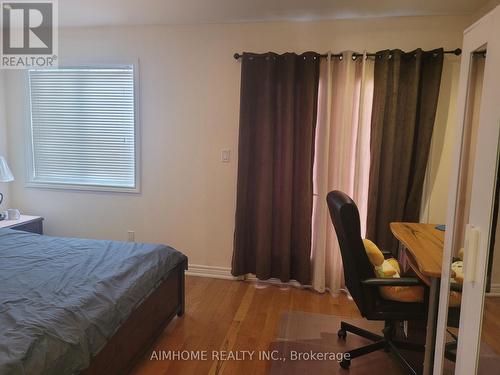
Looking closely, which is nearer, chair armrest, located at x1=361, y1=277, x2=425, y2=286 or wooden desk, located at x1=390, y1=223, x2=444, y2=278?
wooden desk, located at x1=390, y1=223, x2=444, y2=278

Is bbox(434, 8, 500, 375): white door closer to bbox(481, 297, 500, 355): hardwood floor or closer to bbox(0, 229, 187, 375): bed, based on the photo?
bbox(481, 297, 500, 355): hardwood floor

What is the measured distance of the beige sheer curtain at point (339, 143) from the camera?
305cm

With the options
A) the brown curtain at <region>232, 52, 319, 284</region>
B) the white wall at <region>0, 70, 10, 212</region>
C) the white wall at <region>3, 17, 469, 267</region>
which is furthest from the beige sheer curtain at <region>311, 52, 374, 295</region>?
the white wall at <region>0, 70, 10, 212</region>

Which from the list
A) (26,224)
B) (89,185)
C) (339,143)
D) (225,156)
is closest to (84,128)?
(89,185)

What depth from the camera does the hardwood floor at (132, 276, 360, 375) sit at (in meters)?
2.20

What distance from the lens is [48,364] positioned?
1376mm

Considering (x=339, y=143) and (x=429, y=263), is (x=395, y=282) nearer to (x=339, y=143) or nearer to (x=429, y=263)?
(x=429, y=263)

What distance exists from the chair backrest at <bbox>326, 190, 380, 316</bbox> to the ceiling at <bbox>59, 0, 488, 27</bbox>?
5.53 feet

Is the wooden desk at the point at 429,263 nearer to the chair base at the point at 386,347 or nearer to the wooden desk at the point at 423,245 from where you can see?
the wooden desk at the point at 423,245

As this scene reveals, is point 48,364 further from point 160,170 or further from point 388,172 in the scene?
point 388,172

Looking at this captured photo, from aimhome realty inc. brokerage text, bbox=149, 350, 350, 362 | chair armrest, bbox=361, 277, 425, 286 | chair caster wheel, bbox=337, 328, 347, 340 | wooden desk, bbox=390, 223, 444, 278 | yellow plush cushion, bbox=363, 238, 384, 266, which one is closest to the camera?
wooden desk, bbox=390, 223, 444, 278

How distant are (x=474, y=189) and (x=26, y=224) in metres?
3.71

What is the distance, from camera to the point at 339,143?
3137 mm

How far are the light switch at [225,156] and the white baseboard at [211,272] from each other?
42.5 inches
